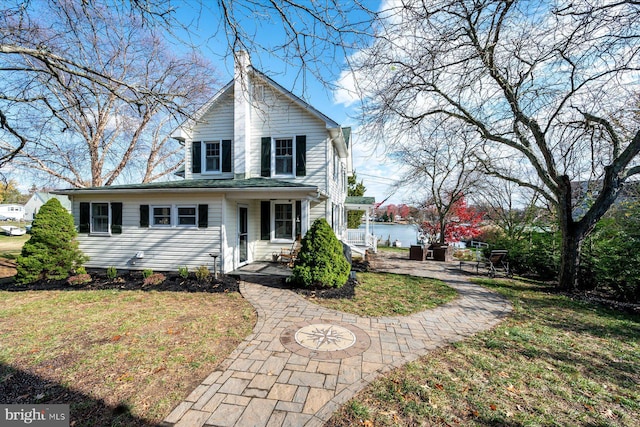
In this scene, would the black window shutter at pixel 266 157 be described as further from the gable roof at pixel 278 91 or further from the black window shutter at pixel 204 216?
the black window shutter at pixel 204 216

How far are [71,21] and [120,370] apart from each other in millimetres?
5265

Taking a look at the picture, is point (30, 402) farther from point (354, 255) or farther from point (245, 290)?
point (354, 255)

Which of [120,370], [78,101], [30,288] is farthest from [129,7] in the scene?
[30,288]

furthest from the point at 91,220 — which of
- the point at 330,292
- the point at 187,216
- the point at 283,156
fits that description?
the point at 330,292

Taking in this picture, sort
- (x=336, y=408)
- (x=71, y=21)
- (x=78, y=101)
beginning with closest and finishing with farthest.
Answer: (x=336, y=408)
(x=71, y=21)
(x=78, y=101)

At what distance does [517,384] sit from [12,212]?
3059 inches

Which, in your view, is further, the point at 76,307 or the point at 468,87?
the point at 468,87

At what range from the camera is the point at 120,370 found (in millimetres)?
3141

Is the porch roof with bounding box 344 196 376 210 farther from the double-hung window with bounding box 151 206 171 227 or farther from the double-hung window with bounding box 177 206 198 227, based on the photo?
the double-hung window with bounding box 151 206 171 227

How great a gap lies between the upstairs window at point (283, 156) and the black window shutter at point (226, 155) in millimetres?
1935

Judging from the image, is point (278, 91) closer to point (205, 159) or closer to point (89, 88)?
point (205, 159)

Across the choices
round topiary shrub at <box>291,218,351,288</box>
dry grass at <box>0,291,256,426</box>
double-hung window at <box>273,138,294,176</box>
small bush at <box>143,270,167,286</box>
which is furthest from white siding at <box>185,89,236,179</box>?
dry grass at <box>0,291,256,426</box>

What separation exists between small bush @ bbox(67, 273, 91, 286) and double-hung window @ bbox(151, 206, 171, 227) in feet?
7.44

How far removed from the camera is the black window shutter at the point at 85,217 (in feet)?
29.7
